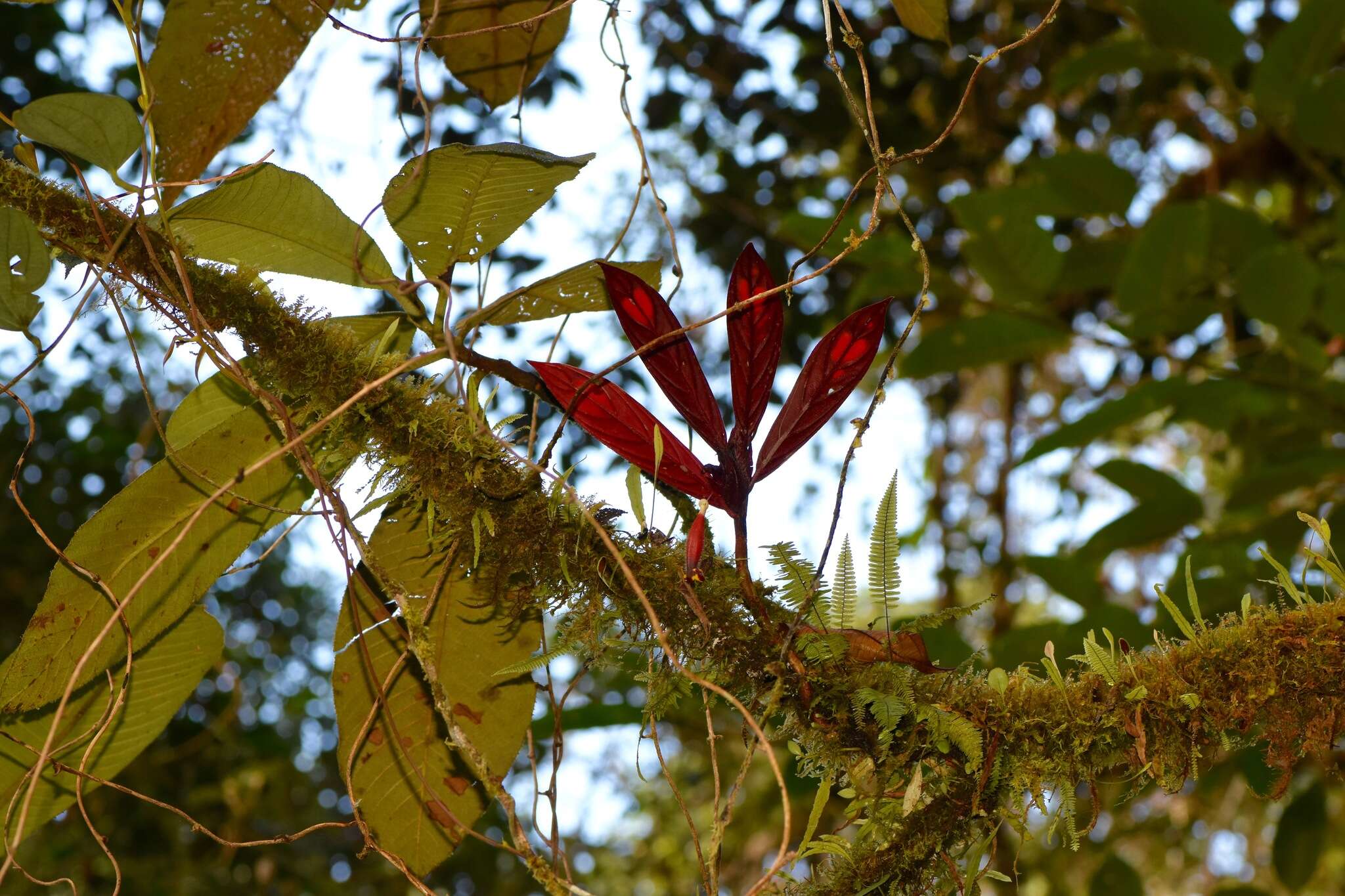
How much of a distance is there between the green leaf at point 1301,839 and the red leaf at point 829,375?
3.83ft

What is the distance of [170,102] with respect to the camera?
80 cm

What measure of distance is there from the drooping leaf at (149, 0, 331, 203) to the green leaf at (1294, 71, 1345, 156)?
100cm

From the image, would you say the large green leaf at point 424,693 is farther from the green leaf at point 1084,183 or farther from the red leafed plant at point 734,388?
the green leaf at point 1084,183

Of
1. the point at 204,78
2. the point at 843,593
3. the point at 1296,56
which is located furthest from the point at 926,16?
the point at 1296,56

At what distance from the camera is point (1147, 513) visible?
1127 millimetres

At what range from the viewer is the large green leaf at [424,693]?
67 cm

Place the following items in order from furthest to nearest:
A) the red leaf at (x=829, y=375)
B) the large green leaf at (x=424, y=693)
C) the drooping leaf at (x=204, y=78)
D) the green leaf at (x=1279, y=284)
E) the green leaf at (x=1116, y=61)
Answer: the green leaf at (x=1116, y=61)
the green leaf at (x=1279, y=284)
the drooping leaf at (x=204, y=78)
the large green leaf at (x=424, y=693)
the red leaf at (x=829, y=375)

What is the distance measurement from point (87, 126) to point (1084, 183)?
1016mm

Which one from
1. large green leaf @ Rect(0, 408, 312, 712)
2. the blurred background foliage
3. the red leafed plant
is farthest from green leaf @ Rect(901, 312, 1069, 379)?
large green leaf @ Rect(0, 408, 312, 712)

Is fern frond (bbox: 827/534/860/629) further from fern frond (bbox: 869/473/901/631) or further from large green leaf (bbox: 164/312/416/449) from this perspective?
large green leaf (bbox: 164/312/416/449)

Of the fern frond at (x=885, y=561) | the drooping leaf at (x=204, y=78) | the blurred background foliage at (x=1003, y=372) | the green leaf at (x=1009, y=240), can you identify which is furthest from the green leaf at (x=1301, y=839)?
the drooping leaf at (x=204, y=78)

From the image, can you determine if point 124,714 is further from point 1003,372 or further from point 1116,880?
point 1003,372

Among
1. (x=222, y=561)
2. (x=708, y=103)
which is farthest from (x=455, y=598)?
(x=708, y=103)

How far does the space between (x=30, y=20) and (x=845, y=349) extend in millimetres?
2060
